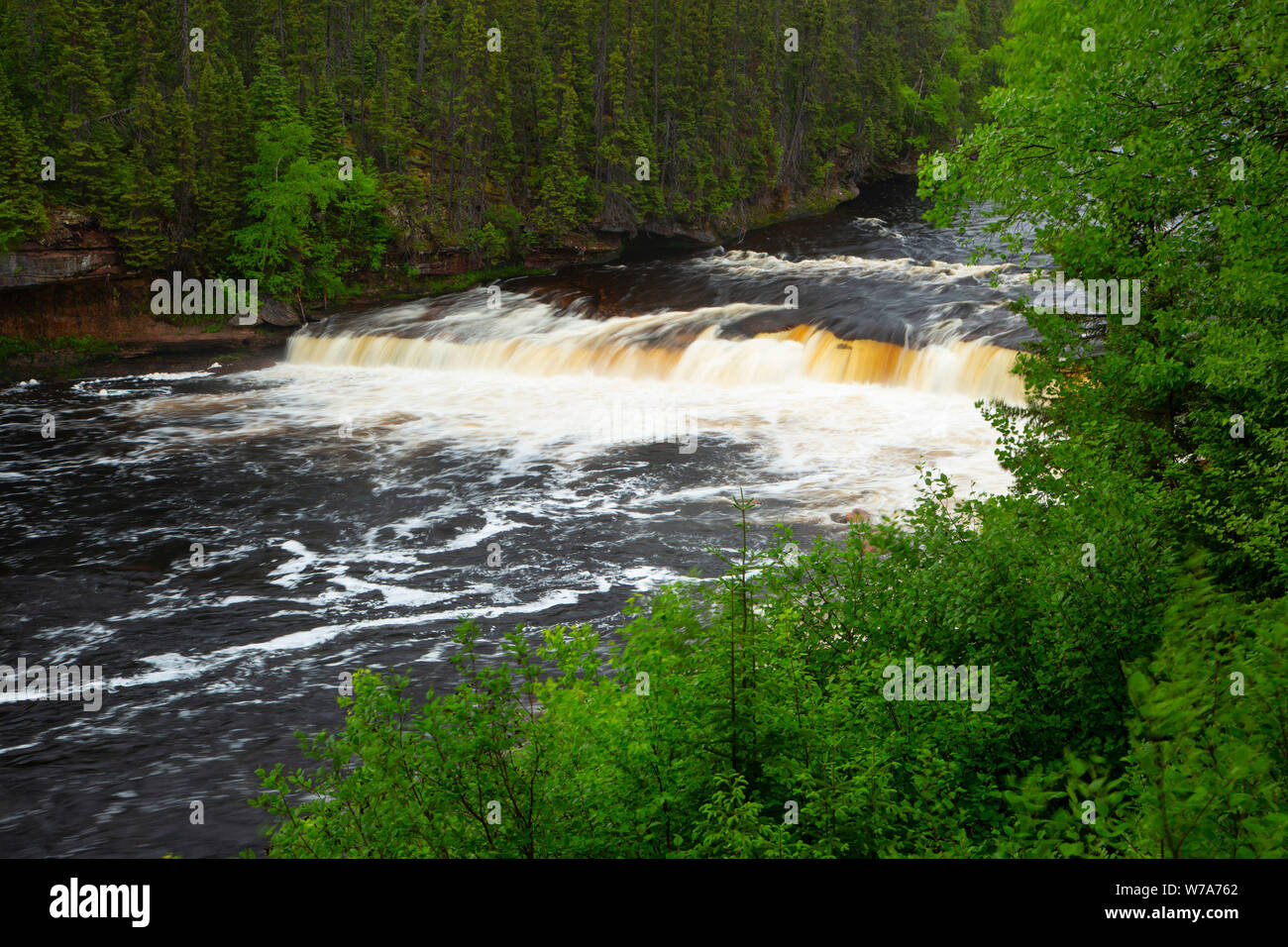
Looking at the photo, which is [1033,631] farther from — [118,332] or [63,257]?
[63,257]

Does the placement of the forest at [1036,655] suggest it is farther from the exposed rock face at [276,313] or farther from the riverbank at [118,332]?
the exposed rock face at [276,313]

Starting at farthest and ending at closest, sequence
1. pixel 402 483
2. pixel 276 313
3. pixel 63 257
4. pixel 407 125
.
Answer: pixel 407 125 → pixel 276 313 → pixel 63 257 → pixel 402 483

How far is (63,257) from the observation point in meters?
38.2

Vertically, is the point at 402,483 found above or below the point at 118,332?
below

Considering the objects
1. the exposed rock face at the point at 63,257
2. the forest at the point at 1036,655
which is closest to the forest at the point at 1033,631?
the forest at the point at 1036,655

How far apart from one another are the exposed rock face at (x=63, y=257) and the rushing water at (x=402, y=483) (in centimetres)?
494

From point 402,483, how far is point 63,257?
2231 cm

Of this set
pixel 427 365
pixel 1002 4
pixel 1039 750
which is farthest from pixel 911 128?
pixel 1039 750

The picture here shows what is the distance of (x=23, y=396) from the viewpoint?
33812 mm

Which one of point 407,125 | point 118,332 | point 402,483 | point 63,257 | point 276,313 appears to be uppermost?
point 407,125

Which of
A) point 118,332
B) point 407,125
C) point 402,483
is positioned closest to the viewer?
point 402,483

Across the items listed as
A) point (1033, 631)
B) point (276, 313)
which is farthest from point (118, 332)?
point (1033, 631)

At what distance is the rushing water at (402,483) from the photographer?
1425 cm

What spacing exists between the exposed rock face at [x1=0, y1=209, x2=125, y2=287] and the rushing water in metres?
4.94
